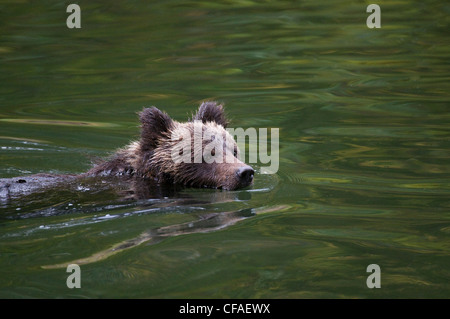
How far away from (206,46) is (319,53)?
2.82 meters

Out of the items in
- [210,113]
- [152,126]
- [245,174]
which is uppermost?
[210,113]

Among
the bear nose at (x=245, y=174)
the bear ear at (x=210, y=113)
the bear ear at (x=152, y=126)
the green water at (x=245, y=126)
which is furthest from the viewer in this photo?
the bear ear at (x=210, y=113)

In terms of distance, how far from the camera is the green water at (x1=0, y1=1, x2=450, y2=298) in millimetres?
6449

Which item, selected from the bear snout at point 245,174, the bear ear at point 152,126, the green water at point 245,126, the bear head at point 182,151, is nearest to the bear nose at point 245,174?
the bear snout at point 245,174

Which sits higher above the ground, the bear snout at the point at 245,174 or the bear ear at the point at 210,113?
the bear ear at the point at 210,113

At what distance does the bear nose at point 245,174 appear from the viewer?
351 inches

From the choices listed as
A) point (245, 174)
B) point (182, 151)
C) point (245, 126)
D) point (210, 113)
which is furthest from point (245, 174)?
point (245, 126)

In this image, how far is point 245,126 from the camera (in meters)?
12.8

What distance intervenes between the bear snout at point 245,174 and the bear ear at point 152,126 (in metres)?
1.35

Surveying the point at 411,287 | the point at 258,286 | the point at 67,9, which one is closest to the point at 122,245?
the point at 258,286

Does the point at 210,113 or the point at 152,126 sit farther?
the point at 210,113

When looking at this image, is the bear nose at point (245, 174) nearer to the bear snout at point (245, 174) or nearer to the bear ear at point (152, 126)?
the bear snout at point (245, 174)

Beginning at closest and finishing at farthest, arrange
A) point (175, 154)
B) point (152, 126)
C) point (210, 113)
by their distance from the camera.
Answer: point (175, 154)
point (152, 126)
point (210, 113)

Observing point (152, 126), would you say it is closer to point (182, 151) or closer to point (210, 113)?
point (182, 151)
